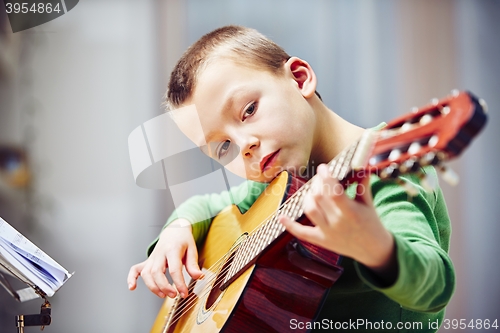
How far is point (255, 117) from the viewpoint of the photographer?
840 mm

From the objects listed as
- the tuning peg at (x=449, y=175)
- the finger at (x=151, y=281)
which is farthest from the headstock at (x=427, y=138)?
the finger at (x=151, y=281)

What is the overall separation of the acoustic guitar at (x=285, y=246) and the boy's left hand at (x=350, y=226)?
0.10 ft

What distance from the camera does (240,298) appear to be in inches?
→ 26.2

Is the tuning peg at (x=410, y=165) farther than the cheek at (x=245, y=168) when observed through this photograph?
No

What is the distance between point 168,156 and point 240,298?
84cm

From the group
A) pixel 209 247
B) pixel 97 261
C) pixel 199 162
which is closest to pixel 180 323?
pixel 209 247

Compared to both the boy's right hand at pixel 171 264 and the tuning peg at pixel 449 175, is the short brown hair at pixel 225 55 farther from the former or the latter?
the tuning peg at pixel 449 175

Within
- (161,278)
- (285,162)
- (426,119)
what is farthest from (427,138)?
(161,278)

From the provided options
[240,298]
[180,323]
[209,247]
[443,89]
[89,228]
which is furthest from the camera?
[89,228]

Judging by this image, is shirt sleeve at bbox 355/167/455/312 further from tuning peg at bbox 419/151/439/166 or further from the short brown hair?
the short brown hair

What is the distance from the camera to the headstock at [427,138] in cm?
42

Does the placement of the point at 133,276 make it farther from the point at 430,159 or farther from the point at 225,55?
the point at 430,159

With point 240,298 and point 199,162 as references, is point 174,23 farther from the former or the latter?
point 240,298

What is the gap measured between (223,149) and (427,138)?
535 mm
